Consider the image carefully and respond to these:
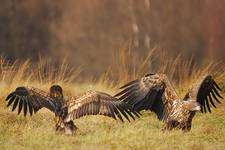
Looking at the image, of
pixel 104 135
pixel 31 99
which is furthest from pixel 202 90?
pixel 31 99

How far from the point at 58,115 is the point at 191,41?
74.5ft

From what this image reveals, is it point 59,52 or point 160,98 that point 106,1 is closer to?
point 59,52

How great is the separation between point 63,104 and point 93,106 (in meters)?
0.38

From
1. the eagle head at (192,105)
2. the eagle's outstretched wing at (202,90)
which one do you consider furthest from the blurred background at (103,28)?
the eagle head at (192,105)

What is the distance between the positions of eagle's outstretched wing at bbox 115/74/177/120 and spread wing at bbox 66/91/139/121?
245mm

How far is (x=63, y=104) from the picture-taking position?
10852mm

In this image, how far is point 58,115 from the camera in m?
10.8

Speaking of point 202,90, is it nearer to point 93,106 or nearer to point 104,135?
point 93,106

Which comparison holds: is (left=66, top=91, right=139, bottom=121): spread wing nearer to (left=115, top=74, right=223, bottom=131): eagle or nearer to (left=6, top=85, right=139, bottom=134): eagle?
(left=6, top=85, right=139, bottom=134): eagle

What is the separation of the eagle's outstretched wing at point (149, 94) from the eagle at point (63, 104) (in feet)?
1.16

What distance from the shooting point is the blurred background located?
31328 millimetres

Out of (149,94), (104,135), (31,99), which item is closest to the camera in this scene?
(104,135)

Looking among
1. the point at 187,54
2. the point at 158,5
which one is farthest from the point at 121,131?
the point at 158,5

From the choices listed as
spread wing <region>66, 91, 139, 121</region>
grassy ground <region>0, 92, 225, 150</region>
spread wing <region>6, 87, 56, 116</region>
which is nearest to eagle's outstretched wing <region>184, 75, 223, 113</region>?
grassy ground <region>0, 92, 225, 150</region>
